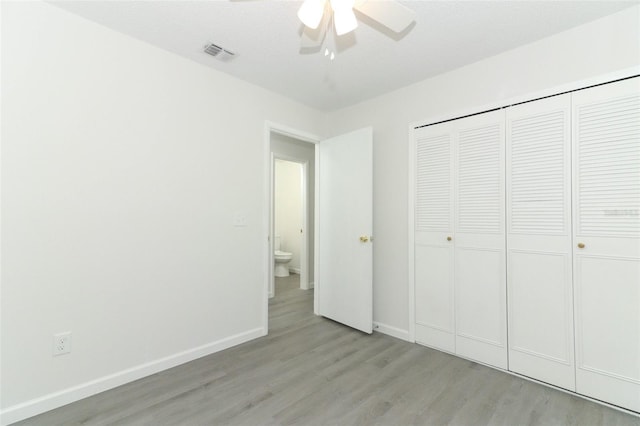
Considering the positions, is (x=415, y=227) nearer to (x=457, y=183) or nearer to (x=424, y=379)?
(x=457, y=183)

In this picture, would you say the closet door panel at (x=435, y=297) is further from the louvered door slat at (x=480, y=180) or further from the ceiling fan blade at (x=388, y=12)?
the ceiling fan blade at (x=388, y=12)

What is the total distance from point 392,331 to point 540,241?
5.15ft

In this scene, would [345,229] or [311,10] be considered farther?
[345,229]

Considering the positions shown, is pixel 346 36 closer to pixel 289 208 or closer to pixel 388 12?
pixel 388 12

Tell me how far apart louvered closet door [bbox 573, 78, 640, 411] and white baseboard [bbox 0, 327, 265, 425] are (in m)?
2.70

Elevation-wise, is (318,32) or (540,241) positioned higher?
(318,32)

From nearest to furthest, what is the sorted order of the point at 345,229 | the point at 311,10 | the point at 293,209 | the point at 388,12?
the point at 311,10, the point at 388,12, the point at 345,229, the point at 293,209

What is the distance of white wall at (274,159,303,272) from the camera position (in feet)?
20.1

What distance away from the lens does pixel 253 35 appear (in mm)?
2125

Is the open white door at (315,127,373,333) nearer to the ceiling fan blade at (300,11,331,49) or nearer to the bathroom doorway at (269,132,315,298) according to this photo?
the bathroom doorway at (269,132,315,298)

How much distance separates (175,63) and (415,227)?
2537 millimetres

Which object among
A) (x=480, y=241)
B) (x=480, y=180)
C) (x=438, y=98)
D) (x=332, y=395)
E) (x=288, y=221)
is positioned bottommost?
(x=332, y=395)

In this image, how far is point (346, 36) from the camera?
2.13 metres

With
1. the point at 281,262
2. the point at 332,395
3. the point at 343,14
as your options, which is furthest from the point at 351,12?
the point at 281,262
